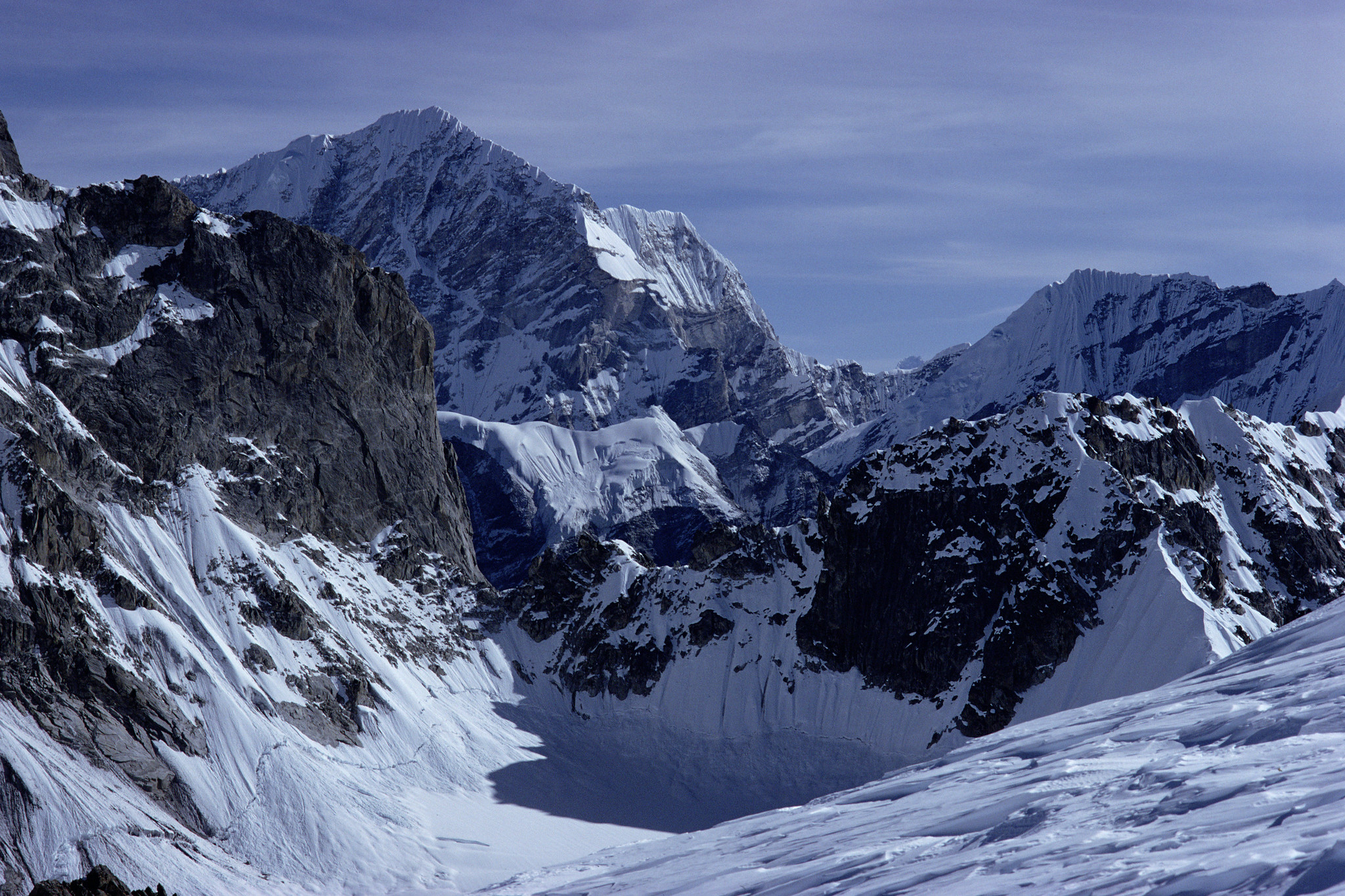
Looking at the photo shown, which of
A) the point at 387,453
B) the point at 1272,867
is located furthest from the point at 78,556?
the point at 1272,867

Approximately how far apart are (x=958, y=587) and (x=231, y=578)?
80263mm

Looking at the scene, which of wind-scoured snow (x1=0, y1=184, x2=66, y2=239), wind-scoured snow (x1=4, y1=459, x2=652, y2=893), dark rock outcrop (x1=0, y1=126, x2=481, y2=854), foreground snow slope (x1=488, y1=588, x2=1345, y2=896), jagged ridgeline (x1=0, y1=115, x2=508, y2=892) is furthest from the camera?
wind-scoured snow (x1=0, y1=184, x2=66, y2=239)

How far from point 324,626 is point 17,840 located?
45.7m

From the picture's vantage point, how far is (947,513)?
161000mm

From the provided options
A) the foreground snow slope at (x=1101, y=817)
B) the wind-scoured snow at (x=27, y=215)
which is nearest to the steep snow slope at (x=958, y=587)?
the wind-scoured snow at (x=27, y=215)

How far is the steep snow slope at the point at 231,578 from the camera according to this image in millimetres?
113062

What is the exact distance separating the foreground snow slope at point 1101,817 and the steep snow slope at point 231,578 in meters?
71.3

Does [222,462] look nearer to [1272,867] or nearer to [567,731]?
[567,731]

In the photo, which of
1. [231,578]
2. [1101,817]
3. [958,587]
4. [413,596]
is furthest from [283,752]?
[1101,817]

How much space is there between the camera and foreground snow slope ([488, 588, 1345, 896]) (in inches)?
1051

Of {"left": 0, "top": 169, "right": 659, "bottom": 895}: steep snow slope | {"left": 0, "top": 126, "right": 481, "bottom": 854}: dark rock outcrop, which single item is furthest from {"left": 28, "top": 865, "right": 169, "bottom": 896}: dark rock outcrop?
{"left": 0, "top": 126, "right": 481, "bottom": 854}: dark rock outcrop

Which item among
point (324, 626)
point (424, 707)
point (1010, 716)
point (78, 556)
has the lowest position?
point (1010, 716)

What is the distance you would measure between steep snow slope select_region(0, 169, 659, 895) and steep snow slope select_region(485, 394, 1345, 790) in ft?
59.3

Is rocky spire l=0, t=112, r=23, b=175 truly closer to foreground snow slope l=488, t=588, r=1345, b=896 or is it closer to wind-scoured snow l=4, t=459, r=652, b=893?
wind-scoured snow l=4, t=459, r=652, b=893
